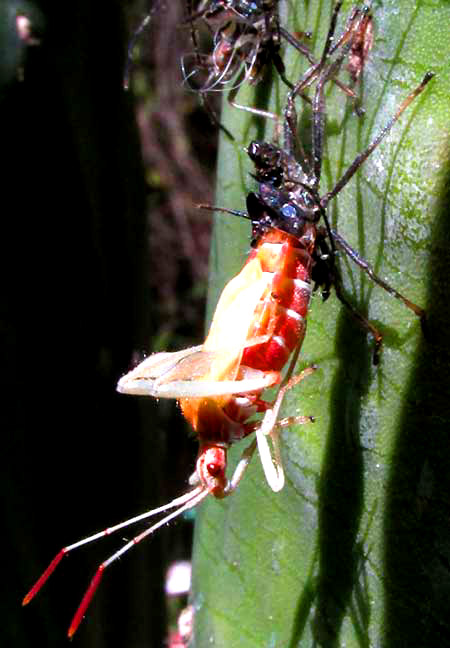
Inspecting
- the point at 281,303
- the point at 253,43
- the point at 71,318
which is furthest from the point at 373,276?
the point at 71,318

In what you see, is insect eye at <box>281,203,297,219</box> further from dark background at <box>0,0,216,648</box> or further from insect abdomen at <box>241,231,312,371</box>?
dark background at <box>0,0,216,648</box>

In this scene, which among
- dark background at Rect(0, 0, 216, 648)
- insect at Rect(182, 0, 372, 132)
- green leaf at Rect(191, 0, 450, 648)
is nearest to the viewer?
green leaf at Rect(191, 0, 450, 648)

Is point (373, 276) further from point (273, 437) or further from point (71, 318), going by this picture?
point (71, 318)

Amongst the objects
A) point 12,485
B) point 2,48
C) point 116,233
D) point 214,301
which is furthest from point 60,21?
point 12,485

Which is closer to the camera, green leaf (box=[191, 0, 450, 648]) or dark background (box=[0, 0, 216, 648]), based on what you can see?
green leaf (box=[191, 0, 450, 648])

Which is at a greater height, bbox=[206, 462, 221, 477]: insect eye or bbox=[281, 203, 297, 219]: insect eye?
bbox=[281, 203, 297, 219]: insect eye

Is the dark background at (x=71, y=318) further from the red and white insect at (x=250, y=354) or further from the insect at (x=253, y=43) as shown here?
the red and white insect at (x=250, y=354)

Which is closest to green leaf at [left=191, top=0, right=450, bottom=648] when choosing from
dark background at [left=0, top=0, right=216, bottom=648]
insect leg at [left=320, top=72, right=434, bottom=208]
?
insect leg at [left=320, top=72, right=434, bottom=208]

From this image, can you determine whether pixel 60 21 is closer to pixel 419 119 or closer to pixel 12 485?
pixel 12 485
